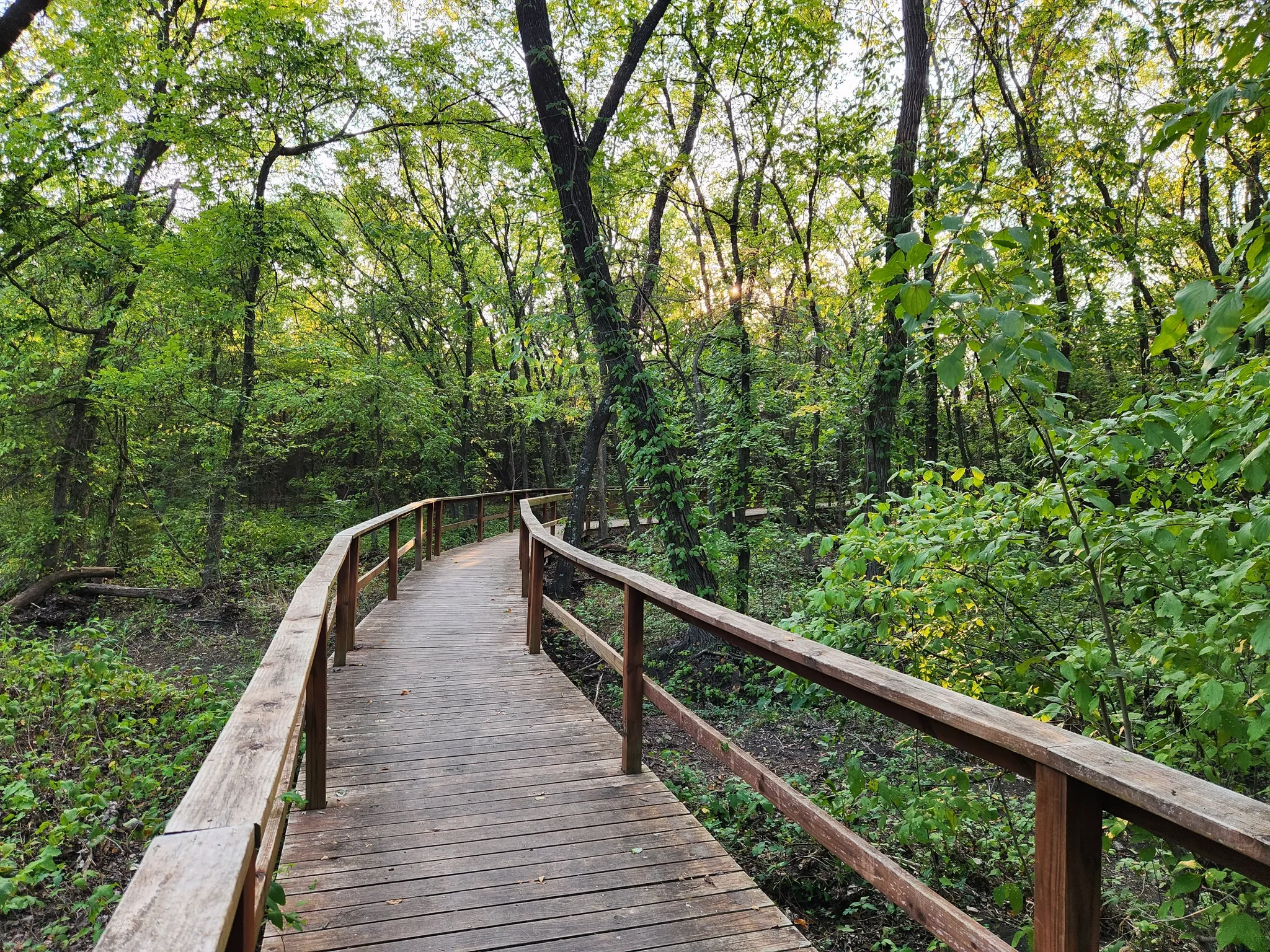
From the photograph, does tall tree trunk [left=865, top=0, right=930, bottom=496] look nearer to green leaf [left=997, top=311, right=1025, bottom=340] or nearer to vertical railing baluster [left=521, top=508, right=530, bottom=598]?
vertical railing baluster [left=521, top=508, right=530, bottom=598]

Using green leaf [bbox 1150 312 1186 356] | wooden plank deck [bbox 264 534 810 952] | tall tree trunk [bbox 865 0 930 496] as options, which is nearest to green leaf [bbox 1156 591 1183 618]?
green leaf [bbox 1150 312 1186 356]

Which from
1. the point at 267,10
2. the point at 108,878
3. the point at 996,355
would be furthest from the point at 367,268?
the point at 996,355

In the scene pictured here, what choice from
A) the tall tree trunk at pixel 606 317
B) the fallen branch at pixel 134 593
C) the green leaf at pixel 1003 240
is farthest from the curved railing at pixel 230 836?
the fallen branch at pixel 134 593

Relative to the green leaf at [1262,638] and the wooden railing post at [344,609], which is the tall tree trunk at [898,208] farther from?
the green leaf at [1262,638]

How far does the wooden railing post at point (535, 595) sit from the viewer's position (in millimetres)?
5547

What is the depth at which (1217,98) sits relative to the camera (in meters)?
1.56

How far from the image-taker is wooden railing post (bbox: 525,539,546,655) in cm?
555

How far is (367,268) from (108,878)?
2014cm

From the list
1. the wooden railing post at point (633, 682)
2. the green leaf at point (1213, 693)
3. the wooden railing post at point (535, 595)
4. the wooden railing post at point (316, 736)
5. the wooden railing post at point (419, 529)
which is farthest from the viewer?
the wooden railing post at point (419, 529)

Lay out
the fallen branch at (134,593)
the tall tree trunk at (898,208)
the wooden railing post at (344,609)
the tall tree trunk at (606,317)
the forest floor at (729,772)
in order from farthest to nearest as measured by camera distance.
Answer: the fallen branch at (134,593)
the tall tree trunk at (606,317)
the tall tree trunk at (898,208)
the wooden railing post at (344,609)
the forest floor at (729,772)

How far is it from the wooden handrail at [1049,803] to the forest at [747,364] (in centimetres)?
44

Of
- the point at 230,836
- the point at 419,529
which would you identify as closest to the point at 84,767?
the point at 230,836

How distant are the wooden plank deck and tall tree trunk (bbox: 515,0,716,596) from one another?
2.45m

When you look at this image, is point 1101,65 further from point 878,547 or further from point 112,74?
point 112,74
